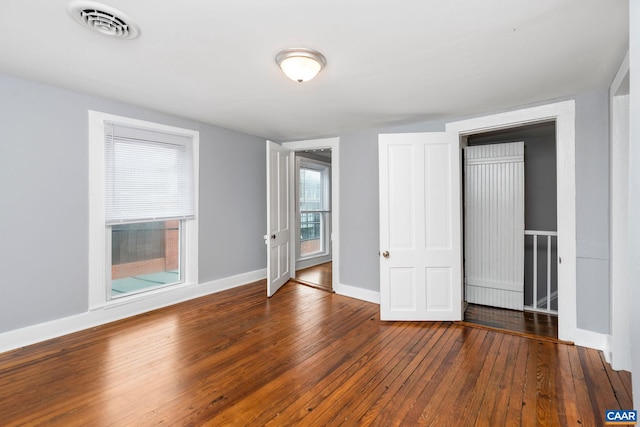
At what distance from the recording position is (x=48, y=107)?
2836mm

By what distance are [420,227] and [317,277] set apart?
2568mm

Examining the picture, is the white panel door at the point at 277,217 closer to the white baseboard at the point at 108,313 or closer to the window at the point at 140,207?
the white baseboard at the point at 108,313

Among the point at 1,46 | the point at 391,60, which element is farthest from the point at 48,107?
the point at 391,60

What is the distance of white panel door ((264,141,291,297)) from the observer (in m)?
4.22

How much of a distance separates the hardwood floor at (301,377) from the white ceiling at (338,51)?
2.37 metres

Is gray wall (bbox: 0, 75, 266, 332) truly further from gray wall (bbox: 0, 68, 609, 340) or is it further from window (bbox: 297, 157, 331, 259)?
window (bbox: 297, 157, 331, 259)

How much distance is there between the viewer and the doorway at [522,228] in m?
3.64

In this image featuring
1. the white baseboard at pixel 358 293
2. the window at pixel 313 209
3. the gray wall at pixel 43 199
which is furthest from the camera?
the window at pixel 313 209

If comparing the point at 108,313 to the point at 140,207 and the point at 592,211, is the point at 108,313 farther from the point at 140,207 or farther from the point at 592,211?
the point at 592,211

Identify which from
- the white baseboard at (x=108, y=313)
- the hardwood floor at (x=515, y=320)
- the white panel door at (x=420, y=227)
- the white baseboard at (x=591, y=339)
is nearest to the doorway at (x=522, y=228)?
the hardwood floor at (x=515, y=320)

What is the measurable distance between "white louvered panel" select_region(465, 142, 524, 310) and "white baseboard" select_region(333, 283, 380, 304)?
1307 mm

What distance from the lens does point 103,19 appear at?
1.76 m

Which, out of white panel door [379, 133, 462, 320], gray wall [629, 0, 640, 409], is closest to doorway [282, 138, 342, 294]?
white panel door [379, 133, 462, 320]

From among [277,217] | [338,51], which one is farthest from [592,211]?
[277,217]
